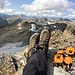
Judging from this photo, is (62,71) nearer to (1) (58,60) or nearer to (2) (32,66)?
(1) (58,60)

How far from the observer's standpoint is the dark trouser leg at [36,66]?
12.8 feet

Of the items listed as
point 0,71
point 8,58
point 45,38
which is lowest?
point 0,71

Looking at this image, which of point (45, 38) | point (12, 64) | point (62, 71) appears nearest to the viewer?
point (62, 71)

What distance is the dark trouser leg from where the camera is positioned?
12.8 ft

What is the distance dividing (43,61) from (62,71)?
37.5 inches

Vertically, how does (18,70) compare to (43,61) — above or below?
below

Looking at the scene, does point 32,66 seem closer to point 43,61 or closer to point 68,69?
point 43,61

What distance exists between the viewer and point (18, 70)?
17.8 ft

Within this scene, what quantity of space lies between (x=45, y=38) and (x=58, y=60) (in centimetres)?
155

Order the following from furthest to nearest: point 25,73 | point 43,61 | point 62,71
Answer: point 62,71 < point 43,61 < point 25,73

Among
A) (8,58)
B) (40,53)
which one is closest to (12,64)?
(8,58)

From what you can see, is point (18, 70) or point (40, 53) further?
point (18, 70)

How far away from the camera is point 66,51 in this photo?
5.60 m

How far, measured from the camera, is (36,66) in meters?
4.07
